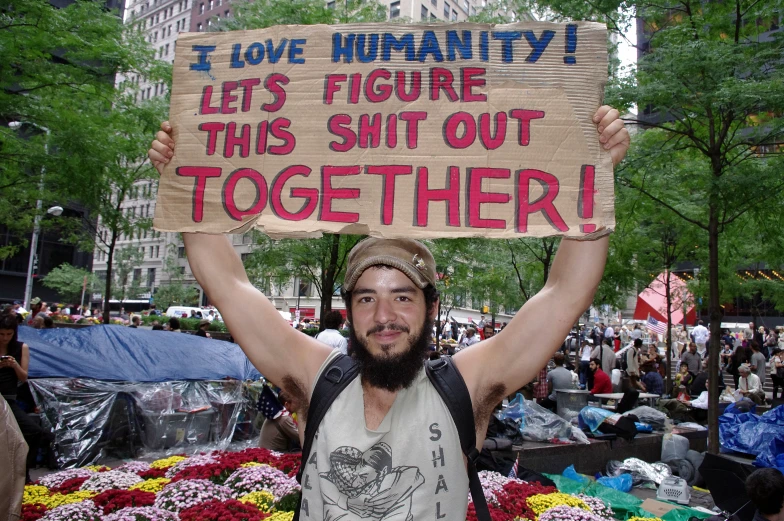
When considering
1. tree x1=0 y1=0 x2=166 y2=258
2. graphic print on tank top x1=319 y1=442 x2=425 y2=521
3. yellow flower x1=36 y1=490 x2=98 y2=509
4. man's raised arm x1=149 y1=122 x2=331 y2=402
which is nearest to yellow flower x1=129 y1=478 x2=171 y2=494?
yellow flower x1=36 y1=490 x2=98 y2=509

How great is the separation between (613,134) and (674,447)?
9307mm

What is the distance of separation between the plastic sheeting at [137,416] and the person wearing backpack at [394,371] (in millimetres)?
7801

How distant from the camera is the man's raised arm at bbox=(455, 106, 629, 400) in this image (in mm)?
2203

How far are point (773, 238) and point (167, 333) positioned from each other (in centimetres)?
1037

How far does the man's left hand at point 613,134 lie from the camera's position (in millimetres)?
2348

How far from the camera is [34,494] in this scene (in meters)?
4.83

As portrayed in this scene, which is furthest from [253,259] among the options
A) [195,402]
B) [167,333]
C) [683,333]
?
[683,333]

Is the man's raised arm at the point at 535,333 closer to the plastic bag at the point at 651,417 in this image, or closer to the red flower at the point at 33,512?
the red flower at the point at 33,512

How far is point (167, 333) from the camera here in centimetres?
1118

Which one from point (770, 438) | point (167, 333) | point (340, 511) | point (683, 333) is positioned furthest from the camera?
point (683, 333)

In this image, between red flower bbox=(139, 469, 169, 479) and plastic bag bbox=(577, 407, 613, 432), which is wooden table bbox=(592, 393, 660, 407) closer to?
plastic bag bbox=(577, 407, 613, 432)

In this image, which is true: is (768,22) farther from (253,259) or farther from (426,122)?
(253,259)

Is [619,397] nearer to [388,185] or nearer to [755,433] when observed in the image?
[755,433]


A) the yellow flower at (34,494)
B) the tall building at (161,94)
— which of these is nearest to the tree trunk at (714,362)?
the yellow flower at (34,494)
